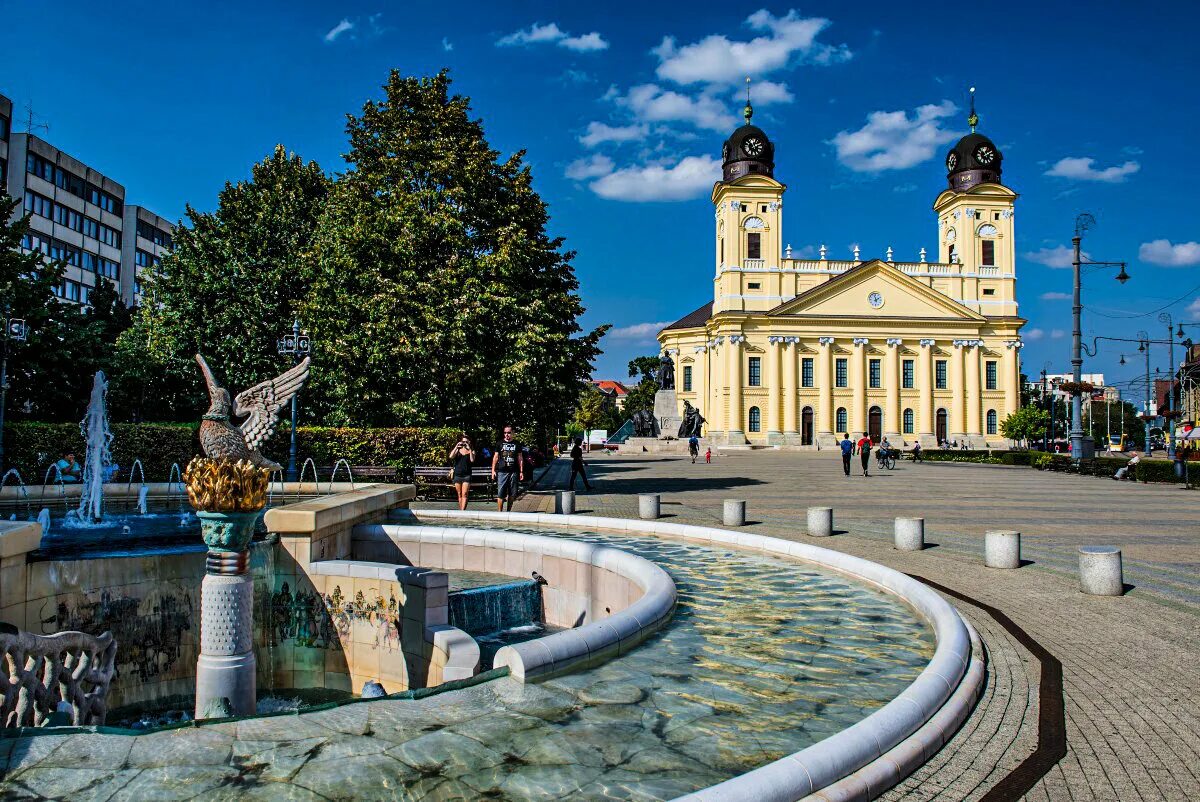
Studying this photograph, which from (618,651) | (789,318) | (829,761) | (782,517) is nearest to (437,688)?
(618,651)

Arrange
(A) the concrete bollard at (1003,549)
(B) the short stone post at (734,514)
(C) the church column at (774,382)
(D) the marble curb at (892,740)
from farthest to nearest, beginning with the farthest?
(C) the church column at (774,382), (B) the short stone post at (734,514), (A) the concrete bollard at (1003,549), (D) the marble curb at (892,740)

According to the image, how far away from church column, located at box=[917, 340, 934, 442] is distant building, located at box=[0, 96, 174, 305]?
64269 millimetres

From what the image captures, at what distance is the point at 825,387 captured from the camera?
7675 centimetres

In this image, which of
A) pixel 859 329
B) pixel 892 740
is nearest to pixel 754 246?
pixel 859 329

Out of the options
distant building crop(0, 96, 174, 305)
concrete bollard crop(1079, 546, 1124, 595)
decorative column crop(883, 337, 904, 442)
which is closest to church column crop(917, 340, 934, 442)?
decorative column crop(883, 337, 904, 442)

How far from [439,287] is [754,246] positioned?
197ft

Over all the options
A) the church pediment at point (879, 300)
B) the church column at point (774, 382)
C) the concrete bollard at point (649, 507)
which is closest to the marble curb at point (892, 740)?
the concrete bollard at point (649, 507)

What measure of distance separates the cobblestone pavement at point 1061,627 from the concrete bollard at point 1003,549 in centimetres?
27

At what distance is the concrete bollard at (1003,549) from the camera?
11.2 metres

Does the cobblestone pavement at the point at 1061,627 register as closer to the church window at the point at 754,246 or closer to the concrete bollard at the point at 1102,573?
the concrete bollard at the point at 1102,573

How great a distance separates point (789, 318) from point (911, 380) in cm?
1380

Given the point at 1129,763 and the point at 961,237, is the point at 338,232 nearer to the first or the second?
the point at 1129,763

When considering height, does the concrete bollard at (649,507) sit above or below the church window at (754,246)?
below

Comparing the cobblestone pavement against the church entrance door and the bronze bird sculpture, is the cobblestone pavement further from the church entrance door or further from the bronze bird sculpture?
the church entrance door
